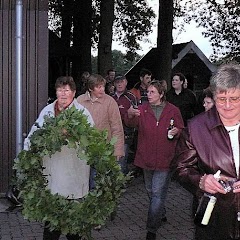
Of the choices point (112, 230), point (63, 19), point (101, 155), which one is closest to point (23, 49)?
point (112, 230)

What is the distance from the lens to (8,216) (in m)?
7.88

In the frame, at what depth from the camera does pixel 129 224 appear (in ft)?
24.8

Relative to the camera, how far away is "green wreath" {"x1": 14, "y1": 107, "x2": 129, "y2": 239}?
4.99 meters

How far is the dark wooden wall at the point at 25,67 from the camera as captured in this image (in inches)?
332

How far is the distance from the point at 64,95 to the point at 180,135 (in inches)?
78.6

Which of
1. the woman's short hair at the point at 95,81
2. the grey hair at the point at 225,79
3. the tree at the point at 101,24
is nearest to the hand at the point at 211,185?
the grey hair at the point at 225,79

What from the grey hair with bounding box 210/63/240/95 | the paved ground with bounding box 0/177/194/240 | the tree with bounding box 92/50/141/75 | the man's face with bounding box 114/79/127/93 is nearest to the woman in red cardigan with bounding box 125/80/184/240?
the paved ground with bounding box 0/177/194/240

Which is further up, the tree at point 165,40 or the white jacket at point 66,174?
the tree at point 165,40

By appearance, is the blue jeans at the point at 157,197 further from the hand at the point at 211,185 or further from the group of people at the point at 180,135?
the hand at the point at 211,185

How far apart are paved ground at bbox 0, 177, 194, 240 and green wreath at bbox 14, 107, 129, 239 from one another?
75.6 inches

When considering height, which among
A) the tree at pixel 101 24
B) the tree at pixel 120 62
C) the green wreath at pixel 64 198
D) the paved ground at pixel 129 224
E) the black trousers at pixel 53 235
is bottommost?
the paved ground at pixel 129 224

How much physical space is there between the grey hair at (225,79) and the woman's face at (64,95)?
2.20 metres

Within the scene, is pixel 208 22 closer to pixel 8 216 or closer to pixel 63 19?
pixel 63 19

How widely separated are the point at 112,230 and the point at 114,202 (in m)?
2.19
